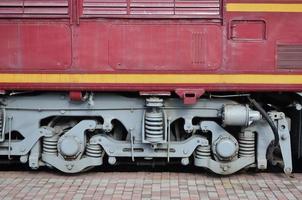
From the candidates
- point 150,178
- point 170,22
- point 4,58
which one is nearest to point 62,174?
point 150,178

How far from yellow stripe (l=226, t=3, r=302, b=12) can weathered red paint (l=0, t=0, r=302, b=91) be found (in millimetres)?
57

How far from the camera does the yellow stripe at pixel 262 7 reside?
6602 millimetres

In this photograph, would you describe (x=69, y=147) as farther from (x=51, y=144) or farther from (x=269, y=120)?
(x=269, y=120)

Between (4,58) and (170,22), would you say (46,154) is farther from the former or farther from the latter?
(170,22)

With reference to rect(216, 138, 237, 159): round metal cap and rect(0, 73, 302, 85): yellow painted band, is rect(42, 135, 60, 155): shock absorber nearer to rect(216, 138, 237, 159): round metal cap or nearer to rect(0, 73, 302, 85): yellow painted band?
rect(0, 73, 302, 85): yellow painted band

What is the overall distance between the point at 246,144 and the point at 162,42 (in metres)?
1.78

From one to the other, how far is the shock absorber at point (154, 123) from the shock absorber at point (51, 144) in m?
1.22

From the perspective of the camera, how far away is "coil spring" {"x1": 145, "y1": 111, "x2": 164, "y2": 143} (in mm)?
6730

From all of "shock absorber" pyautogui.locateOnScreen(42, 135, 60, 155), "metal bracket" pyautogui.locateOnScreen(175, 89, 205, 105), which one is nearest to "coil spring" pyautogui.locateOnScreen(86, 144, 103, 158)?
"shock absorber" pyautogui.locateOnScreen(42, 135, 60, 155)

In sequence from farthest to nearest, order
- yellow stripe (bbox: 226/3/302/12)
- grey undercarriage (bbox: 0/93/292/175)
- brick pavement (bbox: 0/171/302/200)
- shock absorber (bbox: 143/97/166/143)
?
grey undercarriage (bbox: 0/93/292/175) < shock absorber (bbox: 143/97/166/143) < yellow stripe (bbox: 226/3/302/12) < brick pavement (bbox: 0/171/302/200)

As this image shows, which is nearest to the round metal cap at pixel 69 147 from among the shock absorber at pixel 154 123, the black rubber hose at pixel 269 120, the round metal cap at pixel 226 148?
the shock absorber at pixel 154 123

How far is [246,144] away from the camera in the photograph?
698cm

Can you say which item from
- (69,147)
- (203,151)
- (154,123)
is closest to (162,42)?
(154,123)

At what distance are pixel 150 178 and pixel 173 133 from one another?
0.75 metres
